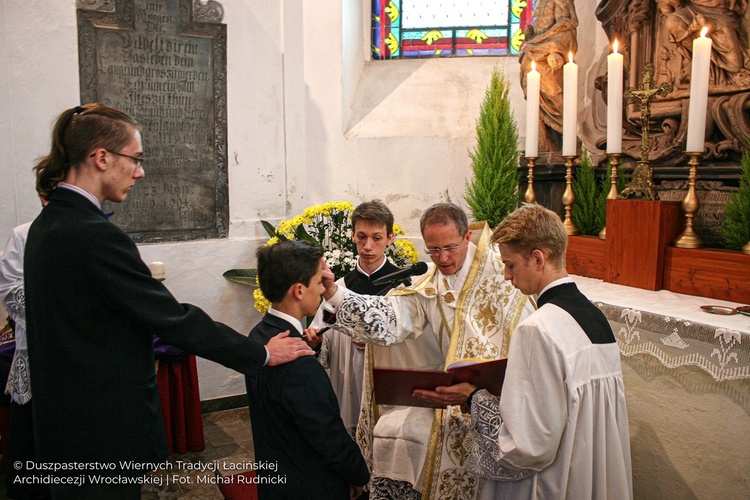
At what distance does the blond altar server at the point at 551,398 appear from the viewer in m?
2.08

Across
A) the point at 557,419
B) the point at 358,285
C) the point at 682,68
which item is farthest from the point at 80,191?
the point at 682,68

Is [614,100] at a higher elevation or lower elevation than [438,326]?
higher

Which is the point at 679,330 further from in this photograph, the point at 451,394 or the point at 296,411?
the point at 296,411

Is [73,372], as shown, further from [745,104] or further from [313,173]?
[313,173]

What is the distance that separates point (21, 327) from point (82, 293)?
1873 millimetres

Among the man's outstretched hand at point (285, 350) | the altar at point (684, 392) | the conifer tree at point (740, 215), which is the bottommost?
the altar at point (684, 392)

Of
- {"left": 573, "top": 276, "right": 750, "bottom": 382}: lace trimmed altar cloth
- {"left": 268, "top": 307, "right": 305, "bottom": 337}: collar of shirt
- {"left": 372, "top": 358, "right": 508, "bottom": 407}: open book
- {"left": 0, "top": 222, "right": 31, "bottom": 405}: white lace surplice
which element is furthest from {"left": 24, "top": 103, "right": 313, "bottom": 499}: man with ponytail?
{"left": 573, "top": 276, "right": 750, "bottom": 382}: lace trimmed altar cloth

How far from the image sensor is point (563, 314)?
214cm

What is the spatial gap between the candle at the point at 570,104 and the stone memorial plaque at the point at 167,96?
3007mm

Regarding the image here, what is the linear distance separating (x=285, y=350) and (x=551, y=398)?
3.08ft

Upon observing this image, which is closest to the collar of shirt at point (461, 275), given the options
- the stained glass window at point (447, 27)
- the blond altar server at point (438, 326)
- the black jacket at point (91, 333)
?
the blond altar server at point (438, 326)

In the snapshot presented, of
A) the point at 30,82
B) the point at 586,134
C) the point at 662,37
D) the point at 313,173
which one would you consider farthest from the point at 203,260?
the point at 662,37

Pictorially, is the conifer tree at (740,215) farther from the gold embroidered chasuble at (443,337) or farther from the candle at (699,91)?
the gold embroidered chasuble at (443,337)

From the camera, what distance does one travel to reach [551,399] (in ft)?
6.82
